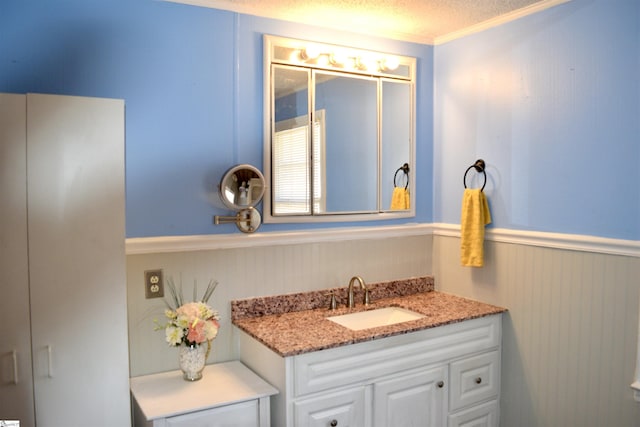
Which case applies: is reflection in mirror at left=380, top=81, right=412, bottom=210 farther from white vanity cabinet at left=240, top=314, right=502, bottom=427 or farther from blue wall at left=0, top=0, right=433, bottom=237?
white vanity cabinet at left=240, top=314, right=502, bottom=427

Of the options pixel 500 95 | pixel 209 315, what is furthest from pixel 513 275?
pixel 209 315

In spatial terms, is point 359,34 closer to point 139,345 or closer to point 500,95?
point 500,95

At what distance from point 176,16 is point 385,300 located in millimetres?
1801

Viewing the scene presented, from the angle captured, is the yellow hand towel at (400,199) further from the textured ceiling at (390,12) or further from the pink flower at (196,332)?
the pink flower at (196,332)

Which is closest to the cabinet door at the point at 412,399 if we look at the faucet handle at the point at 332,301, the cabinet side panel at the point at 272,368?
the cabinet side panel at the point at 272,368

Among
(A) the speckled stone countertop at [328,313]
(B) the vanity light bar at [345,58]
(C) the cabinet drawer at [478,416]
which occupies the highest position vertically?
(B) the vanity light bar at [345,58]

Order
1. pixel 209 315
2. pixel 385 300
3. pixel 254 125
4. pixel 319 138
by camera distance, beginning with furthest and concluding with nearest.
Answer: pixel 385 300 → pixel 319 138 → pixel 254 125 → pixel 209 315

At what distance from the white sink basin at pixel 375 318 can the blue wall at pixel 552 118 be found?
0.64 metres

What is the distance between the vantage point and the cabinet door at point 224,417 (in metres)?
2.11

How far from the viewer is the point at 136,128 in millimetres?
2420

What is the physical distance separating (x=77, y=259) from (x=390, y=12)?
1833 mm

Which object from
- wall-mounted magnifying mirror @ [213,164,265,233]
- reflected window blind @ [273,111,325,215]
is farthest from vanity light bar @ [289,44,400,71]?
wall-mounted magnifying mirror @ [213,164,265,233]

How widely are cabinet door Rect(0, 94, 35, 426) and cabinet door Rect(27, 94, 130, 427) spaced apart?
0.02 metres

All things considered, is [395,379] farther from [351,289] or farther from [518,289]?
[518,289]
